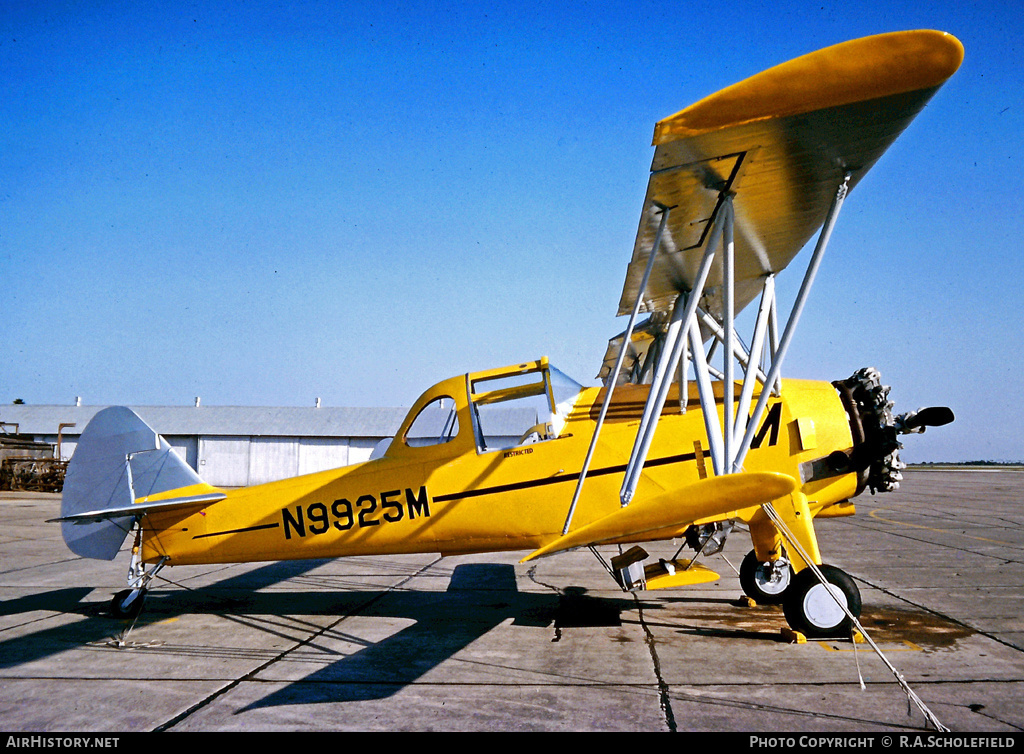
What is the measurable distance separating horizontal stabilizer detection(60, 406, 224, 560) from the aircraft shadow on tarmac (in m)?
0.92

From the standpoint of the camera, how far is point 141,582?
283 inches

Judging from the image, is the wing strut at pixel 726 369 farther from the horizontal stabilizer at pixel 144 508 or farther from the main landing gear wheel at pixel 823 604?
the horizontal stabilizer at pixel 144 508

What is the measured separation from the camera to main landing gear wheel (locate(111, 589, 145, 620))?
708 cm

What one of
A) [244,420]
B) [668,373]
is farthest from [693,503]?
[244,420]

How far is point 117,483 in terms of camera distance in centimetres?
740

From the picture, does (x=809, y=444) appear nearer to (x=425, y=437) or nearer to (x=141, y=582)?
(x=425, y=437)

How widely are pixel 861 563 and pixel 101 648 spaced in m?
9.91

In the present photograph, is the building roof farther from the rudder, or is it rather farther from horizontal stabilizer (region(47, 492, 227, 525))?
horizontal stabilizer (region(47, 492, 227, 525))

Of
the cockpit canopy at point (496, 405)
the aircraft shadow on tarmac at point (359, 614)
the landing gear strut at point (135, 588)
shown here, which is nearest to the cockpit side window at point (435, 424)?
the cockpit canopy at point (496, 405)

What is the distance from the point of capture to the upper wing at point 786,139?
12.0 feet

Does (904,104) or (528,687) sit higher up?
(904,104)

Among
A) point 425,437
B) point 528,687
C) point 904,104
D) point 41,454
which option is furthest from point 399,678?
point 41,454

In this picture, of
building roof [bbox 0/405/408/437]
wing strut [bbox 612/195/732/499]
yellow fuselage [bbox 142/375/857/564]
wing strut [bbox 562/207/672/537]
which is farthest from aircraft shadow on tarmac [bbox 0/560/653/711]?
building roof [bbox 0/405/408/437]

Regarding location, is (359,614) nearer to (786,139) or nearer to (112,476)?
(112,476)
